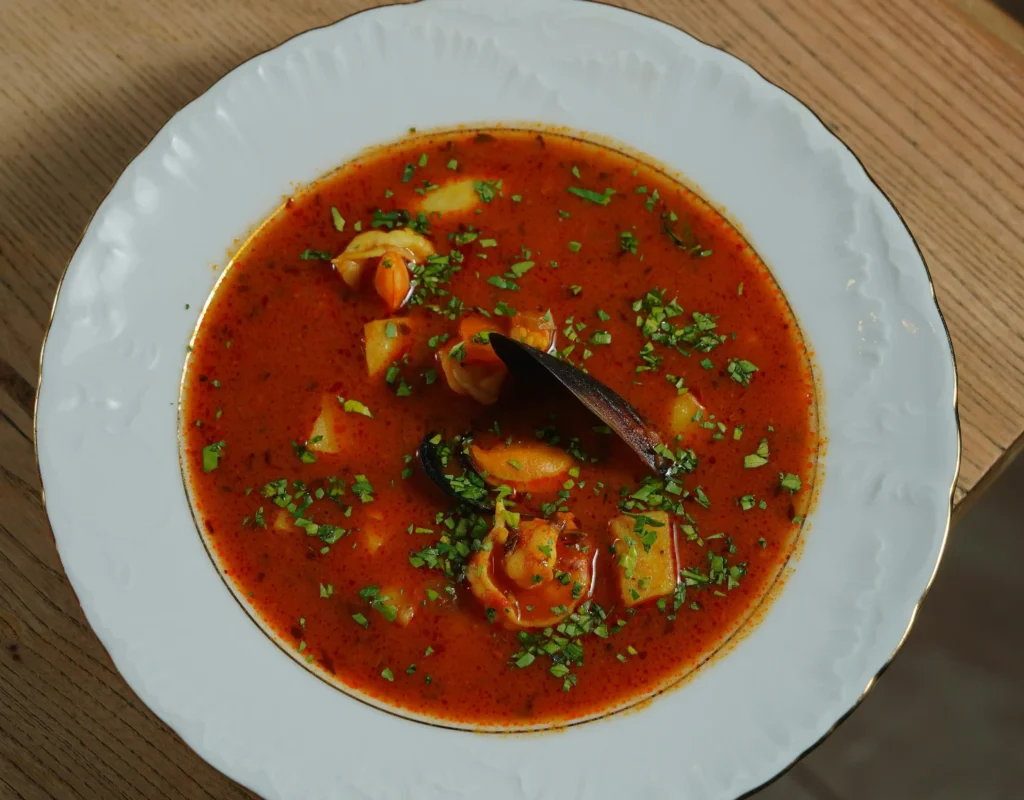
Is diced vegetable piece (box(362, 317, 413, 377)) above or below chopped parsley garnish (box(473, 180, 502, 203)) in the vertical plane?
below

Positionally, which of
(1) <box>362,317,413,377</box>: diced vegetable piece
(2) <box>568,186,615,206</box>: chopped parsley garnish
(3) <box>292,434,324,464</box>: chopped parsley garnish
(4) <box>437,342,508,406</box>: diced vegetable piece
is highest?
(2) <box>568,186,615,206</box>: chopped parsley garnish

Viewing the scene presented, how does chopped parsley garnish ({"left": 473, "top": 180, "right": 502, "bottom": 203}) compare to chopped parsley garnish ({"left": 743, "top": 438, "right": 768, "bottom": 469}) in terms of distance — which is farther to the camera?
chopped parsley garnish ({"left": 473, "top": 180, "right": 502, "bottom": 203})

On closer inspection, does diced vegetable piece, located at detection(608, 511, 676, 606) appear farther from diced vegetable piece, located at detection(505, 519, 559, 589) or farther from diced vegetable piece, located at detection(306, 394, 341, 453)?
diced vegetable piece, located at detection(306, 394, 341, 453)

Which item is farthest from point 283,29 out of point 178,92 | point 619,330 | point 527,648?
point 527,648

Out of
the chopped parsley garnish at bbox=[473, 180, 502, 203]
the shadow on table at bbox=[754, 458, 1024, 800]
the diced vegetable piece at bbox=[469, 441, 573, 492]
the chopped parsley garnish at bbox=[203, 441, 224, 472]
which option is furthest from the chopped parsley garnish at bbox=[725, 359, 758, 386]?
the shadow on table at bbox=[754, 458, 1024, 800]

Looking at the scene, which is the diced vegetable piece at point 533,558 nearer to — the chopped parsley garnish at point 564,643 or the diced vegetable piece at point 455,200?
the chopped parsley garnish at point 564,643

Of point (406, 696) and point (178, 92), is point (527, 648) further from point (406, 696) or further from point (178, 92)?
point (178, 92)

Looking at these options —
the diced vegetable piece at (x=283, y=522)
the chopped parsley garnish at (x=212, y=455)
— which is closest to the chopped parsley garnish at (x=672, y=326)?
the diced vegetable piece at (x=283, y=522)

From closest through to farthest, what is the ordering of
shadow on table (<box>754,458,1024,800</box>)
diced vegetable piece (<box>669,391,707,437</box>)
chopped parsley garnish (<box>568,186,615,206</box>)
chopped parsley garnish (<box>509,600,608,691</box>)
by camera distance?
chopped parsley garnish (<box>509,600,608,691</box>) → diced vegetable piece (<box>669,391,707,437</box>) → chopped parsley garnish (<box>568,186,615,206</box>) → shadow on table (<box>754,458,1024,800</box>)
